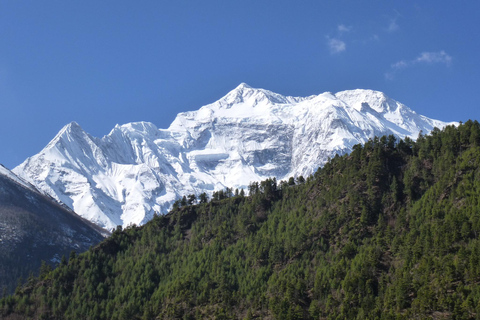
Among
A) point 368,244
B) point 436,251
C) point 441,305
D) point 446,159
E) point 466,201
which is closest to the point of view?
point 441,305

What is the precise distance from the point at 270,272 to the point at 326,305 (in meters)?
32.5

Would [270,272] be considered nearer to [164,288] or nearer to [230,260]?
[230,260]

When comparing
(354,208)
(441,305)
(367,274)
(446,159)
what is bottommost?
(441,305)

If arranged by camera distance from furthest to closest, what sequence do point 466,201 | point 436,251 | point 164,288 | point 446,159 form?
point 164,288
point 446,159
point 466,201
point 436,251

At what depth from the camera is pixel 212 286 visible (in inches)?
7279

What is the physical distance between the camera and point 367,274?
504 ft

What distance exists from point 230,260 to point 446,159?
6834 centimetres

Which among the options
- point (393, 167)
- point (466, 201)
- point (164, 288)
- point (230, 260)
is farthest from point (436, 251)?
point (164, 288)

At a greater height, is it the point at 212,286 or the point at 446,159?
the point at 446,159

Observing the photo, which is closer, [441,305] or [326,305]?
[441,305]

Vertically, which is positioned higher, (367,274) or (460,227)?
(460,227)

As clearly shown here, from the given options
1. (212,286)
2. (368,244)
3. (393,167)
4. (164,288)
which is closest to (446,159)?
(393,167)

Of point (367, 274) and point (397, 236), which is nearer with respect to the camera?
point (367, 274)

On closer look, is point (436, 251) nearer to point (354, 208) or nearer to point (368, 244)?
point (368, 244)
